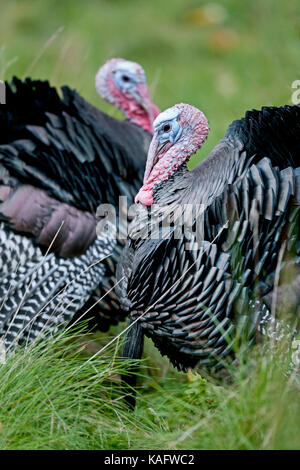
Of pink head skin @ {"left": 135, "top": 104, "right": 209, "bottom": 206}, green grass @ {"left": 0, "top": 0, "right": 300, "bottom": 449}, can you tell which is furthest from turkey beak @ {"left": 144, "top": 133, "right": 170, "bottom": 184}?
green grass @ {"left": 0, "top": 0, "right": 300, "bottom": 449}

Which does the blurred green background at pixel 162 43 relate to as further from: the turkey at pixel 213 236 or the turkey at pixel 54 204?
the turkey at pixel 213 236

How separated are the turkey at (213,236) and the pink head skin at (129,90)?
5.19 ft

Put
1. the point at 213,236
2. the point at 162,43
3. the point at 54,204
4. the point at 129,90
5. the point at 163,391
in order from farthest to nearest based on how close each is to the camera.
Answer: the point at 162,43
the point at 129,90
the point at 54,204
the point at 163,391
the point at 213,236

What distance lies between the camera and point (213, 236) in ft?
9.31

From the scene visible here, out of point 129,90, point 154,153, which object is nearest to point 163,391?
point 154,153

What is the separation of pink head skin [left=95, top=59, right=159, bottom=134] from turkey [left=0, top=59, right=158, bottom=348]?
53cm

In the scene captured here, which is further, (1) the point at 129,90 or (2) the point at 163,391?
(1) the point at 129,90

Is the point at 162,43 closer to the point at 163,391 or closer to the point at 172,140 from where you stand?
the point at 172,140

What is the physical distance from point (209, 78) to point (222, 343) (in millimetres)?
5870

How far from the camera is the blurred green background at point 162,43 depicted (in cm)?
752

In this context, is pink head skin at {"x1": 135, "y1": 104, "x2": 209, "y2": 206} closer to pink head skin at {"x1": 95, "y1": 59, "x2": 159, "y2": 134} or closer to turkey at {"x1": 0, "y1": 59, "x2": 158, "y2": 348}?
turkey at {"x1": 0, "y1": 59, "x2": 158, "y2": 348}

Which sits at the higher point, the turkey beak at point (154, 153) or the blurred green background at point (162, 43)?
the blurred green background at point (162, 43)

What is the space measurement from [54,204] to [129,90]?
1.30 m

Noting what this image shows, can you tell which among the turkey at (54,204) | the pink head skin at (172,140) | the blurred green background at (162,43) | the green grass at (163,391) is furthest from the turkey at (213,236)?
the blurred green background at (162,43)
